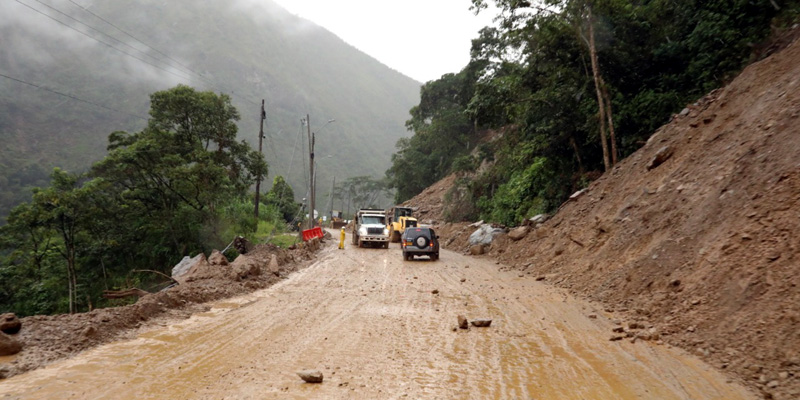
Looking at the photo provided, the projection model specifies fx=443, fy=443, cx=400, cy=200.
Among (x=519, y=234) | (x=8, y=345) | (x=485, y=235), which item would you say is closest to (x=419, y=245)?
(x=519, y=234)

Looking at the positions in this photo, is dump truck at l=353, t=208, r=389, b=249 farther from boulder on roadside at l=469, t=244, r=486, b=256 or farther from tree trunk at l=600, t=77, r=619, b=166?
tree trunk at l=600, t=77, r=619, b=166

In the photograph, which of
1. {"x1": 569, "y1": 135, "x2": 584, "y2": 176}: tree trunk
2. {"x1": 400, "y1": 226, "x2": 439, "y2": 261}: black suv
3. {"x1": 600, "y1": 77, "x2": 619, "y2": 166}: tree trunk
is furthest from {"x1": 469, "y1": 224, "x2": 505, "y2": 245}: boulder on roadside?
{"x1": 600, "y1": 77, "x2": 619, "y2": 166}: tree trunk

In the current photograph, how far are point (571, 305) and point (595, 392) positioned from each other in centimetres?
524

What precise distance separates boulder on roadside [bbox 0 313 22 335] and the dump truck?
22213 mm

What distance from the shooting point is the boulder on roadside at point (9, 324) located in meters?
5.76

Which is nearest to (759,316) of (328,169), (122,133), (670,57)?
(670,57)

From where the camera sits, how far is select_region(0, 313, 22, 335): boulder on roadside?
227 inches

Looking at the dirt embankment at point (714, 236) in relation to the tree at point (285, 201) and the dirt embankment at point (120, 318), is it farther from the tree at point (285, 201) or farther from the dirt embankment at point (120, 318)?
the tree at point (285, 201)

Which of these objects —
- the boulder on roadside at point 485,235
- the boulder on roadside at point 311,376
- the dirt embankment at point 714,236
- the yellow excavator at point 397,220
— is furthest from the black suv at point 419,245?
the boulder on roadside at point 311,376

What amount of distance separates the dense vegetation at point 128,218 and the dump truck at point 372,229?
8.42 meters

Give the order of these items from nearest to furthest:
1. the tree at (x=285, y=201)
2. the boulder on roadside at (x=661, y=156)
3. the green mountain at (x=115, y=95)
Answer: the boulder on roadside at (x=661, y=156)
the tree at (x=285, y=201)
the green mountain at (x=115, y=95)

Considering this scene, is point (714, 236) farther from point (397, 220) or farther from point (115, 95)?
point (115, 95)

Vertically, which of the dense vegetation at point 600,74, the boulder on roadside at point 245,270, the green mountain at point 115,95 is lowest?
the boulder on roadside at point 245,270

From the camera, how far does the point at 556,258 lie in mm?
14953
